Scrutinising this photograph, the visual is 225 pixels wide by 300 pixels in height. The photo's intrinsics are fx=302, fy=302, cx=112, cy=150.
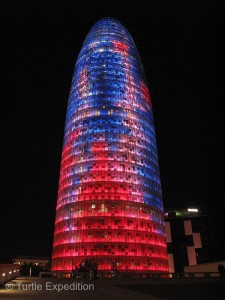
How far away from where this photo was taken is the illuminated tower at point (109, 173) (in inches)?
3578

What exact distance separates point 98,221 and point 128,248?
12.0 metres

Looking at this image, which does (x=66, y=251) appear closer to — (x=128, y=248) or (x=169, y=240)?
(x=128, y=248)

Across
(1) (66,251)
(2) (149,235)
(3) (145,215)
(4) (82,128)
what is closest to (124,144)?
(4) (82,128)

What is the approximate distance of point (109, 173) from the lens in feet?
324

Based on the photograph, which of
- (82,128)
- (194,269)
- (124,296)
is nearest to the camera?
(124,296)

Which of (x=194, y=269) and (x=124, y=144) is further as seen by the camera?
(x=124, y=144)

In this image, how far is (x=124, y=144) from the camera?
4122 inches

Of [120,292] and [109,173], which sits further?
[109,173]

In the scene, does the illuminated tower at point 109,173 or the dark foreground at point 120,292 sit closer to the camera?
the dark foreground at point 120,292

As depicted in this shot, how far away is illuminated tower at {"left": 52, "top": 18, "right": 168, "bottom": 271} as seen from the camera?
90.9 m

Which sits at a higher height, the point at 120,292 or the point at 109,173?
the point at 109,173

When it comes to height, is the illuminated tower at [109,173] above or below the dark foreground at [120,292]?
above

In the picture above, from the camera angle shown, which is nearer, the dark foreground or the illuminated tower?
the dark foreground

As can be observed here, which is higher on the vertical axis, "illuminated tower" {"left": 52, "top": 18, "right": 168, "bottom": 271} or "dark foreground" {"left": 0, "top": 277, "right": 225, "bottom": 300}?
"illuminated tower" {"left": 52, "top": 18, "right": 168, "bottom": 271}
